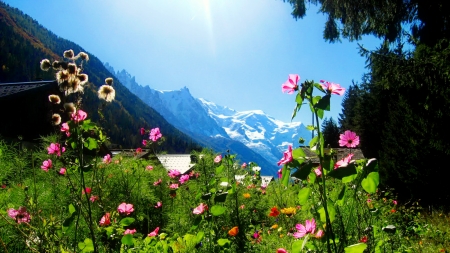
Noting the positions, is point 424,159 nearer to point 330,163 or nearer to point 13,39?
point 330,163

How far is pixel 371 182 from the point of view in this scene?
1065 millimetres

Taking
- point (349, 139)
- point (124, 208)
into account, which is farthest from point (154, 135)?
point (349, 139)

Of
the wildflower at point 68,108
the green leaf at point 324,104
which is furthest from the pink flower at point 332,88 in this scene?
the wildflower at point 68,108

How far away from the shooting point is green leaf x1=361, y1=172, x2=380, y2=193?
3.44 ft

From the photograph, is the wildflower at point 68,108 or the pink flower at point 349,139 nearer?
the wildflower at point 68,108

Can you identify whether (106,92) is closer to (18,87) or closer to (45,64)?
(45,64)

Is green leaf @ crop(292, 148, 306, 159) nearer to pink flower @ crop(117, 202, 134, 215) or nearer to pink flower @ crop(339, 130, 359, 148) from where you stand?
pink flower @ crop(339, 130, 359, 148)

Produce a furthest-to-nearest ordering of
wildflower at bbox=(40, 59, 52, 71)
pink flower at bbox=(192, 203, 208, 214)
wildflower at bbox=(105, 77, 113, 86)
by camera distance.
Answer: pink flower at bbox=(192, 203, 208, 214) < wildflower at bbox=(105, 77, 113, 86) < wildflower at bbox=(40, 59, 52, 71)

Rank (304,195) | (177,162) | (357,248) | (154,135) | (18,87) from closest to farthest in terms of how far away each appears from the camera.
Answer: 1. (357,248)
2. (304,195)
3. (154,135)
4. (18,87)
5. (177,162)

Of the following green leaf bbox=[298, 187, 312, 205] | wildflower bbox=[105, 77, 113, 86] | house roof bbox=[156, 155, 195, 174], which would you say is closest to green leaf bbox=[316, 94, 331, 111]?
green leaf bbox=[298, 187, 312, 205]

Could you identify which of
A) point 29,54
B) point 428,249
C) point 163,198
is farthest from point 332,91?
point 29,54

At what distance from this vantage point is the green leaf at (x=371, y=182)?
105cm

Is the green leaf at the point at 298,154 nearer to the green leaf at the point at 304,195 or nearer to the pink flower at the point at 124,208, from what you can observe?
the green leaf at the point at 304,195

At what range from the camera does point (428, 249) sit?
3.74m
